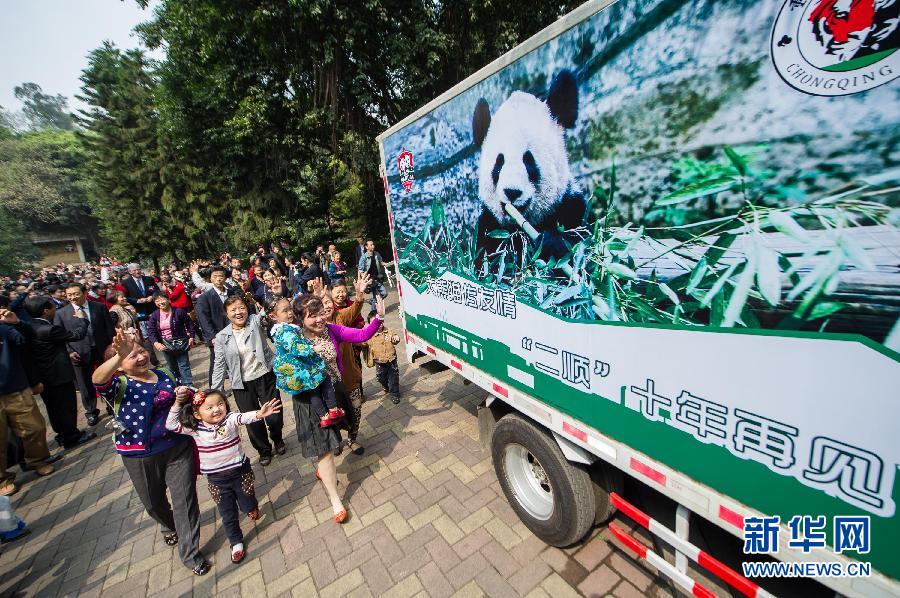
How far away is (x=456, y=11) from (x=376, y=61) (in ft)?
10.1

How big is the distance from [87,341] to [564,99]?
758cm

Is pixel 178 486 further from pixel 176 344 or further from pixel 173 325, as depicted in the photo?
pixel 173 325

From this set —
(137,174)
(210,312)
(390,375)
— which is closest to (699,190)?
(390,375)

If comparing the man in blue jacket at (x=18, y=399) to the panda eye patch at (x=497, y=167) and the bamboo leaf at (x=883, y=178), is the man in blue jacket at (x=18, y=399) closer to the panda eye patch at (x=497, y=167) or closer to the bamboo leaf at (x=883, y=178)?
the panda eye patch at (x=497, y=167)

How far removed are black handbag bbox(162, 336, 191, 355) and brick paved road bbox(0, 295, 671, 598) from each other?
1951 mm

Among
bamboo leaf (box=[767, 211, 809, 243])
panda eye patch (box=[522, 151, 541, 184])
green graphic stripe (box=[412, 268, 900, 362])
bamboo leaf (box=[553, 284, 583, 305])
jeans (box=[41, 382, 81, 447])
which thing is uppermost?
panda eye patch (box=[522, 151, 541, 184])

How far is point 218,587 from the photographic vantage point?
2.87 meters

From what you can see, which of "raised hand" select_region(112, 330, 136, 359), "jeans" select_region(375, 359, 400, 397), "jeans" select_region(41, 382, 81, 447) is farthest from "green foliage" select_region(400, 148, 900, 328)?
"jeans" select_region(41, 382, 81, 447)

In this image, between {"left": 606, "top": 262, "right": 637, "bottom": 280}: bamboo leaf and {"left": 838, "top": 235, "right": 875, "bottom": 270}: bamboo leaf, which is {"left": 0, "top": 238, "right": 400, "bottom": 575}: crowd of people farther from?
{"left": 838, "top": 235, "right": 875, "bottom": 270}: bamboo leaf

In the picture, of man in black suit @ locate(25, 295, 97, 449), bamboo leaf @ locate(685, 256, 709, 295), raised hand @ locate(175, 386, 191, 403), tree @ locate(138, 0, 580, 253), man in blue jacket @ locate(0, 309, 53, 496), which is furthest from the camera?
tree @ locate(138, 0, 580, 253)

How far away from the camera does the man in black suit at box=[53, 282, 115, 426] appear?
5473mm

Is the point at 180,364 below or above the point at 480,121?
below

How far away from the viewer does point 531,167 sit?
2240 mm

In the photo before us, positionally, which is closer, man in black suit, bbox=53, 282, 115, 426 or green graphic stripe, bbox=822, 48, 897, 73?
green graphic stripe, bbox=822, 48, 897, 73
